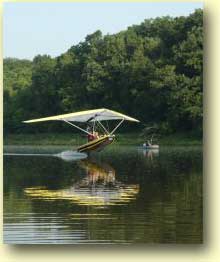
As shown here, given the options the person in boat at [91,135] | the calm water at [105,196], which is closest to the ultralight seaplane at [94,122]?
the person in boat at [91,135]

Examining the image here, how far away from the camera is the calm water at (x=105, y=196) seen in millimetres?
7238

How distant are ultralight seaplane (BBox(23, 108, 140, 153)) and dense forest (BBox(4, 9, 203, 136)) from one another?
72 millimetres

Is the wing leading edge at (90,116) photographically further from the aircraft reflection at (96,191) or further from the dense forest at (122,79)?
the aircraft reflection at (96,191)

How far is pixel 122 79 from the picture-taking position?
8281 mm

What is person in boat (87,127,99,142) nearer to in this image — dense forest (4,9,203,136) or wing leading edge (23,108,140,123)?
wing leading edge (23,108,140,123)

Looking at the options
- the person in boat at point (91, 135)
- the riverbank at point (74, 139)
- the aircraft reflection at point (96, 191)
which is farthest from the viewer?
the person in boat at point (91, 135)

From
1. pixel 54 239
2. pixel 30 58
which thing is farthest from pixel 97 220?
pixel 30 58

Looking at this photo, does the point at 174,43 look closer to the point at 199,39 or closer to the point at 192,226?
the point at 199,39

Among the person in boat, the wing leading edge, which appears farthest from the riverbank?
the wing leading edge

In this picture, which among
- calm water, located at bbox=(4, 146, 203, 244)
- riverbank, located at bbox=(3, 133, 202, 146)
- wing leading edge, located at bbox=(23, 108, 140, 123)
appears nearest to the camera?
calm water, located at bbox=(4, 146, 203, 244)

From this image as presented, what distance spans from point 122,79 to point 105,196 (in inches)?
48.0

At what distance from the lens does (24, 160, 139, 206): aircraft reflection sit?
25.0ft

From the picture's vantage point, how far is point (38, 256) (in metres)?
7.16

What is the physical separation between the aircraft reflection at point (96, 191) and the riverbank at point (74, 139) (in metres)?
0.24
